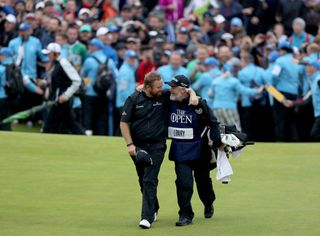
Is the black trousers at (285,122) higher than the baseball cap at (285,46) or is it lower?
lower

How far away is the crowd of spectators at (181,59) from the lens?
2416 centimetres

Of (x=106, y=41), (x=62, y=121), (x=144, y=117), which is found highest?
(x=144, y=117)

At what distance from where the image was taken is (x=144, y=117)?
539 inches

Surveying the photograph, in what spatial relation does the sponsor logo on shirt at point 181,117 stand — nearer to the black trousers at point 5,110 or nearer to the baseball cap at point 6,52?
the black trousers at point 5,110

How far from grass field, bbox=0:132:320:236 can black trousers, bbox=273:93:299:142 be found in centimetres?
278

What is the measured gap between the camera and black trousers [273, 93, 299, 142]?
24.4m

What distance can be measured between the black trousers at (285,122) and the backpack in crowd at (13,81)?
208 inches

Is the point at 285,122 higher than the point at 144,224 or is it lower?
lower

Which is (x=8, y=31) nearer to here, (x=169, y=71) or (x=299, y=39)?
(x=169, y=71)

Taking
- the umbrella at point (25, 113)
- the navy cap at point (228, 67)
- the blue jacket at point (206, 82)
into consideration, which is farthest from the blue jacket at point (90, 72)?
the navy cap at point (228, 67)

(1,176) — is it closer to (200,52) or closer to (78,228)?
(78,228)

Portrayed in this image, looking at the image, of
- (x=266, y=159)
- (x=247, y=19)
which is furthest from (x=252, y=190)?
(x=247, y=19)

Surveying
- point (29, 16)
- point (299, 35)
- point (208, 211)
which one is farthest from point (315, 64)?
point (208, 211)

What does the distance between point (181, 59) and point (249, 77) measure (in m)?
1.51
